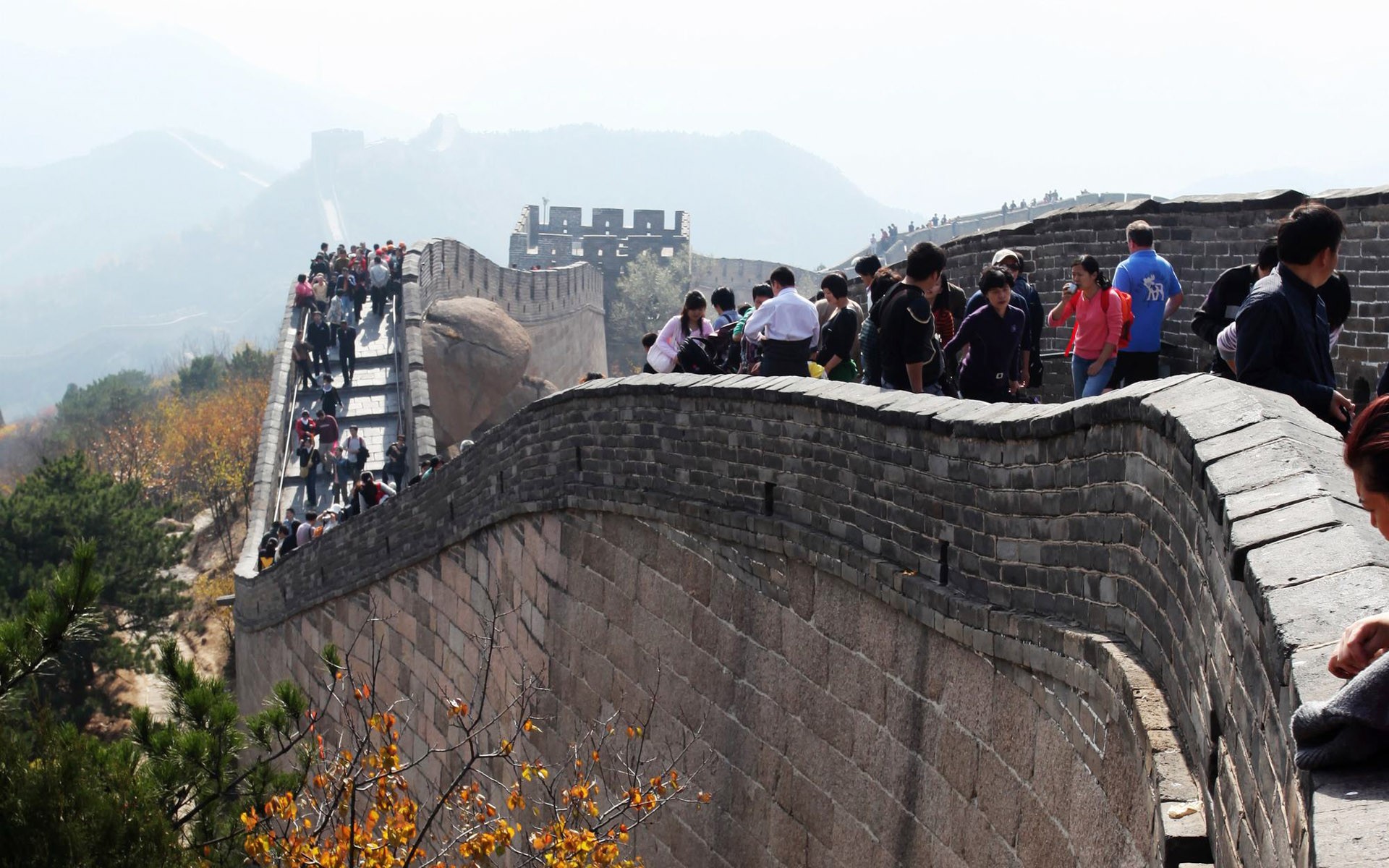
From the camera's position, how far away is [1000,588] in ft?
16.1

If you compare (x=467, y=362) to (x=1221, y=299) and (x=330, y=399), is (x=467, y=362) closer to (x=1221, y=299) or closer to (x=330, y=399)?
(x=330, y=399)

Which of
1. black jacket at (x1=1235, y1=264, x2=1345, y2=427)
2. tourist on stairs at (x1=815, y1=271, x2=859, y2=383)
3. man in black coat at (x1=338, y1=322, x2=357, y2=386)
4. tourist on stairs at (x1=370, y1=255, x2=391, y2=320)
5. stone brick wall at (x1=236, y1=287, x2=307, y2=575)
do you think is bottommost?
stone brick wall at (x1=236, y1=287, x2=307, y2=575)

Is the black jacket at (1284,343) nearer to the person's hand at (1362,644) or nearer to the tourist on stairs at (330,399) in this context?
the person's hand at (1362,644)

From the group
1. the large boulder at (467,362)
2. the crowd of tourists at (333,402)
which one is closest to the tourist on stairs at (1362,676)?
the crowd of tourists at (333,402)

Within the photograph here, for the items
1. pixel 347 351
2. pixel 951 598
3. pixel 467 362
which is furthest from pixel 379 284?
pixel 951 598

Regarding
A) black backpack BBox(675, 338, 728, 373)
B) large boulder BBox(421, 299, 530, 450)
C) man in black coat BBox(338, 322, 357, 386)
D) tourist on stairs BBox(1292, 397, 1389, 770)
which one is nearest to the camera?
tourist on stairs BBox(1292, 397, 1389, 770)

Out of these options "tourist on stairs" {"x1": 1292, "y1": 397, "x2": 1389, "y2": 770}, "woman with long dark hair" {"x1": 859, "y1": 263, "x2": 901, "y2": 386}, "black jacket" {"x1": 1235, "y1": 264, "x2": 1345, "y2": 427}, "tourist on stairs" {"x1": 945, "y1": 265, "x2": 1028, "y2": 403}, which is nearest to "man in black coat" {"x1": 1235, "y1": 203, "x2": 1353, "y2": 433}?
"black jacket" {"x1": 1235, "y1": 264, "x2": 1345, "y2": 427}

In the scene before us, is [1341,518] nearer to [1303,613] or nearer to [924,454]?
[1303,613]

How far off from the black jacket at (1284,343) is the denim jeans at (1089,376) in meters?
3.96

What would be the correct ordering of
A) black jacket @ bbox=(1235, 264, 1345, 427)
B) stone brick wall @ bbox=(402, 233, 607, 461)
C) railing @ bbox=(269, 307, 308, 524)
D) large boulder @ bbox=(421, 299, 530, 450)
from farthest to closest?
large boulder @ bbox=(421, 299, 530, 450) < stone brick wall @ bbox=(402, 233, 607, 461) < railing @ bbox=(269, 307, 308, 524) < black jacket @ bbox=(1235, 264, 1345, 427)

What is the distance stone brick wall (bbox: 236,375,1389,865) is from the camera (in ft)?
9.24

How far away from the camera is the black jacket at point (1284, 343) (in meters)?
3.96

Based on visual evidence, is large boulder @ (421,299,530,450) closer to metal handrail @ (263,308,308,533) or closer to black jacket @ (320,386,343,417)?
metal handrail @ (263,308,308,533)

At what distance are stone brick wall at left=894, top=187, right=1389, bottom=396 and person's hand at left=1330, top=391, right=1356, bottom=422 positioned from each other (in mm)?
4543
